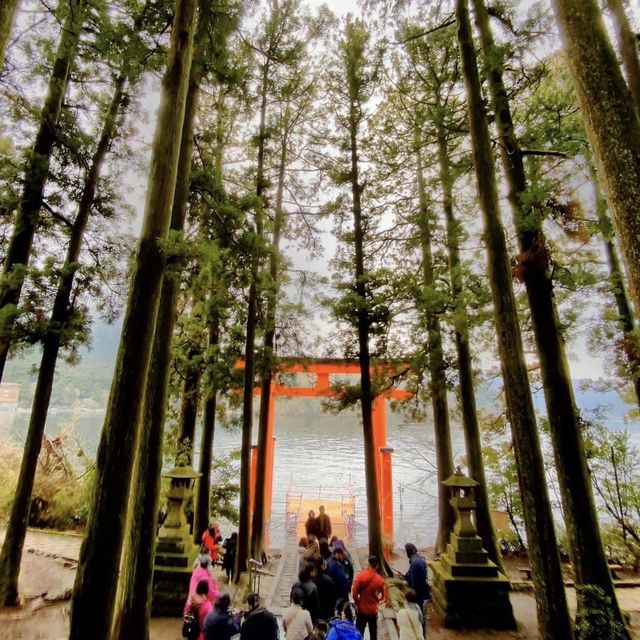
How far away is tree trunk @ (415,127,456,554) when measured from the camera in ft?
27.5

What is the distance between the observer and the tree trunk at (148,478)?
158 inches

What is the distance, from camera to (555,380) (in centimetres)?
496

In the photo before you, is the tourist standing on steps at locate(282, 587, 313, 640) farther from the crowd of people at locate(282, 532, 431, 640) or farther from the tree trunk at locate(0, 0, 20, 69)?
the tree trunk at locate(0, 0, 20, 69)

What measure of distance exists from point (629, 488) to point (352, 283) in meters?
8.50

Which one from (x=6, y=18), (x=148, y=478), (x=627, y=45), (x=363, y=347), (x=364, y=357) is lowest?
(x=148, y=478)

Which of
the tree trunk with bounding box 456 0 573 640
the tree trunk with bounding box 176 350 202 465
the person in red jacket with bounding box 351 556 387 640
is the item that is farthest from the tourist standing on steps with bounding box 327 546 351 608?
the tree trunk with bounding box 176 350 202 465

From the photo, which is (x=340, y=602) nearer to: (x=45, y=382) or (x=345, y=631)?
(x=345, y=631)

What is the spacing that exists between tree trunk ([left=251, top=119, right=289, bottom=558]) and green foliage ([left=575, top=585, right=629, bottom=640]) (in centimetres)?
612

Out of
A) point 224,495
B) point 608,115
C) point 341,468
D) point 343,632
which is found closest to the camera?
point 608,115

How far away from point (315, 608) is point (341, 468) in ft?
77.9

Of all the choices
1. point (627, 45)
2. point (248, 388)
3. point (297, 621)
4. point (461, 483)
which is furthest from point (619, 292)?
point (297, 621)

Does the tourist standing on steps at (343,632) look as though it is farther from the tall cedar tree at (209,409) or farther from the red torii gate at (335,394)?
the red torii gate at (335,394)

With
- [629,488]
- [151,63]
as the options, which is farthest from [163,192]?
[629,488]

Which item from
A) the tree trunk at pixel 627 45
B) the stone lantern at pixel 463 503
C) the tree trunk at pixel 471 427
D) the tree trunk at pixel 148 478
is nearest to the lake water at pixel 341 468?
the tree trunk at pixel 471 427
